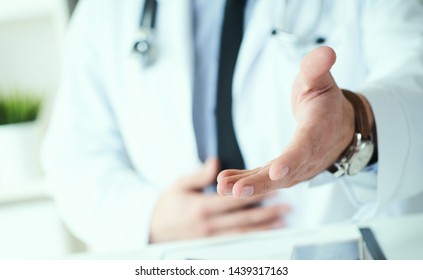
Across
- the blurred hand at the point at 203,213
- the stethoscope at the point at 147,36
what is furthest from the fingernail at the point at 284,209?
the stethoscope at the point at 147,36

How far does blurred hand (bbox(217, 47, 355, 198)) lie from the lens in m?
0.38

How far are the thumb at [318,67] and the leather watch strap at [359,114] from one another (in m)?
0.07

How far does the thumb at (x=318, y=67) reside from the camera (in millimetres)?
398

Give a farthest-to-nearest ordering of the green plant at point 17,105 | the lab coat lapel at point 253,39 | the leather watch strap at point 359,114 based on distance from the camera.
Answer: the green plant at point 17,105 < the lab coat lapel at point 253,39 < the leather watch strap at point 359,114

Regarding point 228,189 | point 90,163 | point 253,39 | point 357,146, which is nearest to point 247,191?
point 228,189

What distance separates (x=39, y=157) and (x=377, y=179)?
480mm

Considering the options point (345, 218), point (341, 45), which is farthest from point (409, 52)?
point (345, 218)

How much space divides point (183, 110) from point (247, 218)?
16 cm

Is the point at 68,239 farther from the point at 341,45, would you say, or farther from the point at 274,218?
the point at 341,45

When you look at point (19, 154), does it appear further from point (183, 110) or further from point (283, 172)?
point (283, 172)

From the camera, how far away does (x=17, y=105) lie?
74cm

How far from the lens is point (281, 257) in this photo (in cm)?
55

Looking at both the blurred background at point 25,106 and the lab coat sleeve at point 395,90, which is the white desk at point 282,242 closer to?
the lab coat sleeve at point 395,90

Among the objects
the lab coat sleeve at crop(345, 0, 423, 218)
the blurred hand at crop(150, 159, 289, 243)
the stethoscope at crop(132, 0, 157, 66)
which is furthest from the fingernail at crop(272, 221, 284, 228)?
the stethoscope at crop(132, 0, 157, 66)
